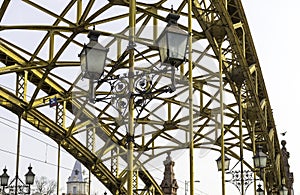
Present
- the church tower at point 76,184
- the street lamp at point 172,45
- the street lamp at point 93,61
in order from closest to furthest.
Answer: the street lamp at point 172,45 < the street lamp at point 93,61 < the church tower at point 76,184

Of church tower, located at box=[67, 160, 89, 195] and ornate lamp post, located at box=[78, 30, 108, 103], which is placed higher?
church tower, located at box=[67, 160, 89, 195]

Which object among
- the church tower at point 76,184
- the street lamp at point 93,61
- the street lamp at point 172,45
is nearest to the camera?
the street lamp at point 172,45

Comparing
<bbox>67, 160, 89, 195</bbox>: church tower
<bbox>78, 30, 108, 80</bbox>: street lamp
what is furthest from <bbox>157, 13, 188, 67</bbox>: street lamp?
<bbox>67, 160, 89, 195</bbox>: church tower

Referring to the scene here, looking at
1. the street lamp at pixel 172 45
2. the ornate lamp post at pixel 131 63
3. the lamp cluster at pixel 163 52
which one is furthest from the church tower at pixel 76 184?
the street lamp at pixel 172 45

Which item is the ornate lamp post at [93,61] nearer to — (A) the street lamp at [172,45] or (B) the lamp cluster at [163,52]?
(B) the lamp cluster at [163,52]

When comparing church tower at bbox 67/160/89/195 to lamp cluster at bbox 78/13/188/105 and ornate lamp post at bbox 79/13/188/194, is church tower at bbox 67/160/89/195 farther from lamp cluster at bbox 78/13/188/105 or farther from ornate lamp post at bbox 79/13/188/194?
lamp cluster at bbox 78/13/188/105

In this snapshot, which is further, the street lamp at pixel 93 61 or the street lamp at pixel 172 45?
the street lamp at pixel 93 61

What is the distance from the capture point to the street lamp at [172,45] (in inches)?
289

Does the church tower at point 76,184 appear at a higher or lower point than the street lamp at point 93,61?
higher

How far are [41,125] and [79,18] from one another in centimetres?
817

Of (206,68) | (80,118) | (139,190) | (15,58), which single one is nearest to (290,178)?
(139,190)

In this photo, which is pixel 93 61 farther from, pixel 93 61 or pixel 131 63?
pixel 131 63

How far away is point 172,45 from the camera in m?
7.36

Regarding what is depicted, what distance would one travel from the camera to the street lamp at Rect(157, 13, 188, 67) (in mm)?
7336
